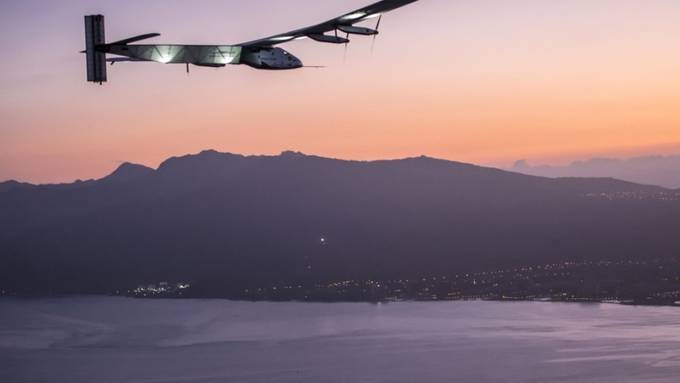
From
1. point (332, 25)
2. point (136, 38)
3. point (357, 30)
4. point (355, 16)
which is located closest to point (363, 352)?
point (357, 30)

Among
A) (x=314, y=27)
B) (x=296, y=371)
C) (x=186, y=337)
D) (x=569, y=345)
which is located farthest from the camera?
(x=186, y=337)

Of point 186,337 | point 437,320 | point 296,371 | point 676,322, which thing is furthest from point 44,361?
point 676,322

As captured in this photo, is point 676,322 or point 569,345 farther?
point 676,322

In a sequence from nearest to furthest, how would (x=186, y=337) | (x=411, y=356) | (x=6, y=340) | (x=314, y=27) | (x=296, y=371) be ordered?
1. (x=314, y=27)
2. (x=296, y=371)
3. (x=411, y=356)
4. (x=186, y=337)
5. (x=6, y=340)

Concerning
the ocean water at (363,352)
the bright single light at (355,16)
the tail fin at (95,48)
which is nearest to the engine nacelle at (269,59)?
the bright single light at (355,16)

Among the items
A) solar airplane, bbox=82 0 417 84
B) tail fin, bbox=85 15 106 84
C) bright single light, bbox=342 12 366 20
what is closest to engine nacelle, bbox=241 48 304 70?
solar airplane, bbox=82 0 417 84

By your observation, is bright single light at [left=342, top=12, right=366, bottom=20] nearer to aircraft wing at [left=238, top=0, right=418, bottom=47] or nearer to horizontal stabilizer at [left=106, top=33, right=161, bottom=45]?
aircraft wing at [left=238, top=0, right=418, bottom=47]

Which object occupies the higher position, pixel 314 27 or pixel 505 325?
pixel 314 27

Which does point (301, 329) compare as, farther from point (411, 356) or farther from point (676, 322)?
point (676, 322)

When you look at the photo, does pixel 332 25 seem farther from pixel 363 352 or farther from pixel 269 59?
pixel 363 352
